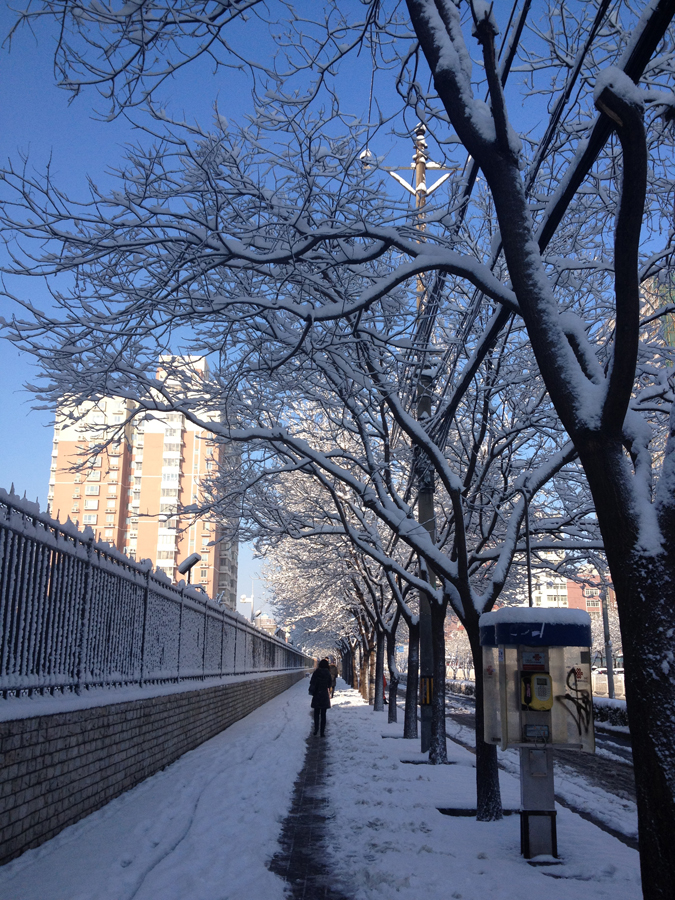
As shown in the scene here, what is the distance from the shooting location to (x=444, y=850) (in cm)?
671

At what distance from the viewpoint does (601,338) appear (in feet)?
37.8

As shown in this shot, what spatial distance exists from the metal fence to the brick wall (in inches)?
14.4

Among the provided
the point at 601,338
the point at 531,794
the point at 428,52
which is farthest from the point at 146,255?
the point at 601,338

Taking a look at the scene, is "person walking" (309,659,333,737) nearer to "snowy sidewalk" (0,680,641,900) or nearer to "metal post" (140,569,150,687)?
"snowy sidewalk" (0,680,641,900)

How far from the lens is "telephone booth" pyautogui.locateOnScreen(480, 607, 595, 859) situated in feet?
21.6

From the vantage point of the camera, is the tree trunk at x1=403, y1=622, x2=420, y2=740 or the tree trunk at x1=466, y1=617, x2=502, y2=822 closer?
Answer: the tree trunk at x1=466, y1=617, x2=502, y2=822

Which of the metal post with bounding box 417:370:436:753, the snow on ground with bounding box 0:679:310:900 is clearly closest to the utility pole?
the metal post with bounding box 417:370:436:753

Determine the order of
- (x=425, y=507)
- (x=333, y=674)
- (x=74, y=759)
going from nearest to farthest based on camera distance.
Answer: (x=74, y=759), (x=425, y=507), (x=333, y=674)

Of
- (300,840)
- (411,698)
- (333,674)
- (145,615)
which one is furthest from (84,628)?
(333,674)

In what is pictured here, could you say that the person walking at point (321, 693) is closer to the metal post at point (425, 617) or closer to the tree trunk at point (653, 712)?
the metal post at point (425, 617)

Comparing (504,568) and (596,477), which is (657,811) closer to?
(596,477)

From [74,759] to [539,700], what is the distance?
426 centimetres

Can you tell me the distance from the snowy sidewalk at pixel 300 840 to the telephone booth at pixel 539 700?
471mm

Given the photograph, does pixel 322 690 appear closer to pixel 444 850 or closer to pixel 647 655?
pixel 444 850
